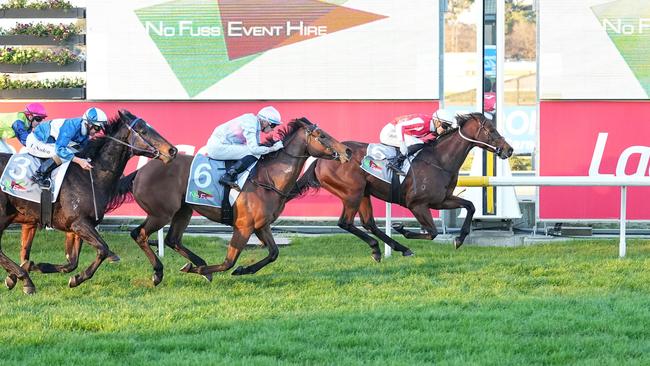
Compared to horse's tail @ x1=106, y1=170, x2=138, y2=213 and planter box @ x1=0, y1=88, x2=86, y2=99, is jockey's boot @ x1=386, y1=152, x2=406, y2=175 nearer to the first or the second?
horse's tail @ x1=106, y1=170, x2=138, y2=213

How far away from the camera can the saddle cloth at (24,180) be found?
27.5 ft

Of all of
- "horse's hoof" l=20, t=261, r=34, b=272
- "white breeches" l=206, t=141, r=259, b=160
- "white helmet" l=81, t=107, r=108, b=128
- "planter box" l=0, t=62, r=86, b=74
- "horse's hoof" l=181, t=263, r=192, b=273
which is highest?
"planter box" l=0, t=62, r=86, b=74

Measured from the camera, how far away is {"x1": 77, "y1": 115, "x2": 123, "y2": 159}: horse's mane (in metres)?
8.54

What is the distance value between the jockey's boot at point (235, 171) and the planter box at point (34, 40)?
442cm

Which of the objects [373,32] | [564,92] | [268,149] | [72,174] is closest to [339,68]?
[373,32]

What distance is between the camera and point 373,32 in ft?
40.2

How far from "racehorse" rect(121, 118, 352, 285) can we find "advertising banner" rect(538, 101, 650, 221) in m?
3.80

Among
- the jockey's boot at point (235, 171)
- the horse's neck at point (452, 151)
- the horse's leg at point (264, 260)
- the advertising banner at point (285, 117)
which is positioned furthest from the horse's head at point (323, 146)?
the advertising banner at point (285, 117)

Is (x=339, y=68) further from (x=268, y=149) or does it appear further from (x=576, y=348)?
(x=576, y=348)

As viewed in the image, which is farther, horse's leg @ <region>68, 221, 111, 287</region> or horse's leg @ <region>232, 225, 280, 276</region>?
horse's leg @ <region>232, 225, 280, 276</region>

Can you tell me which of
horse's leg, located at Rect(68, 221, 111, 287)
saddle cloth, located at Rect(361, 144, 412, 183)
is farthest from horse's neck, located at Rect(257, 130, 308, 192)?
saddle cloth, located at Rect(361, 144, 412, 183)

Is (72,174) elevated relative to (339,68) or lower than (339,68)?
lower

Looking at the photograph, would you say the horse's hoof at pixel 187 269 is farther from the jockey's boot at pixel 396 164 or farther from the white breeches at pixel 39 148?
the jockey's boot at pixel 396 164

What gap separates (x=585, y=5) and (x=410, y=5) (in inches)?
72.5
